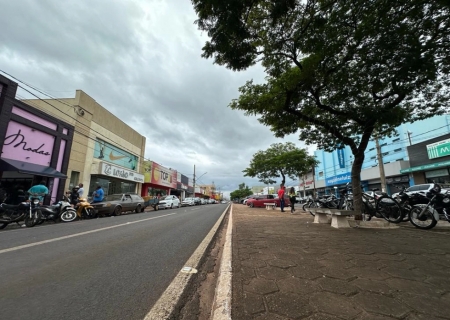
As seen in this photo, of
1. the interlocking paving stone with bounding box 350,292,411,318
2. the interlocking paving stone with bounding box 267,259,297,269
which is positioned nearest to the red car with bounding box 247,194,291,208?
the interlocking paving stone with bounding box 267,259,297,269

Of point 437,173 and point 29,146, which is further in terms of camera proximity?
point 437,173

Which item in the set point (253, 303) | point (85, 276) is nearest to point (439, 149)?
point (253, 303)

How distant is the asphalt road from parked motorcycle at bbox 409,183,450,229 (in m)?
6.31

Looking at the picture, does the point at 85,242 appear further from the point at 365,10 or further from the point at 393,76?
the point at 393,76

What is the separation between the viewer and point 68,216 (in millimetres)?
10438

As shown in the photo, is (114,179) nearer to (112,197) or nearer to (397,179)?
(112,197)

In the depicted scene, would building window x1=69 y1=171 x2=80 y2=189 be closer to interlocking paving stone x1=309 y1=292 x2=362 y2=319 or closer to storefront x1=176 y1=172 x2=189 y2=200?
interlocking paving stone x1=309 y1=292 x2=362 y2=319

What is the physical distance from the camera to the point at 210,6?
3553mm

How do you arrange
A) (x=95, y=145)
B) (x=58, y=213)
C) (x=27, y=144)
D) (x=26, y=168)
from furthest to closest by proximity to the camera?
(x=95, y=145), (x=27, y=144), (x=26, y=168), (x=58, y=213)

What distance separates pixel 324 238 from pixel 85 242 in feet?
17.6

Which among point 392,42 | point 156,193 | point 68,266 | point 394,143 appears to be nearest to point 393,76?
point 392,42

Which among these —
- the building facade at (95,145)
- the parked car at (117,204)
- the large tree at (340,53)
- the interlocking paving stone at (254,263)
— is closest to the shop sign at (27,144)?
the building facade at (95,145)

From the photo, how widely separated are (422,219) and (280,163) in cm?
1974

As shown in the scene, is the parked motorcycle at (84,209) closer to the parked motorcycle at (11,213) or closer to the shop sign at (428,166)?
the parked motorcycle at (11,213)
